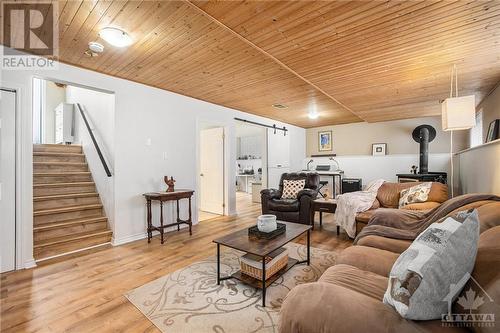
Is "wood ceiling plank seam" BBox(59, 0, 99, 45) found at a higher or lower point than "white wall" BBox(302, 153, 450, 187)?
higher

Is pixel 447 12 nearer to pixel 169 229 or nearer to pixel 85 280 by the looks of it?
pixel 85 280

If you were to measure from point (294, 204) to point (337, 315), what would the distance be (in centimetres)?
311

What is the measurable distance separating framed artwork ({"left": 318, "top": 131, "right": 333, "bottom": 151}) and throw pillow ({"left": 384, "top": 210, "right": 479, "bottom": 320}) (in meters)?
6.64

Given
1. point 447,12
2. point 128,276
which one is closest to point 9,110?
point 128,276

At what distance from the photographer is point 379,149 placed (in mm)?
6512

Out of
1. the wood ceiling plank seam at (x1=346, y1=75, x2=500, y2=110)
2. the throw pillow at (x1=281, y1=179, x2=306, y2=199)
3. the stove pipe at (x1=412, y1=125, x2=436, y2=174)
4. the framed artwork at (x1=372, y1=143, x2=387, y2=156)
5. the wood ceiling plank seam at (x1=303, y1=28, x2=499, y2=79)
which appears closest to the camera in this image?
the wood ceiling plank seam at (x1=303, y1=28, x2=499, y2=79)

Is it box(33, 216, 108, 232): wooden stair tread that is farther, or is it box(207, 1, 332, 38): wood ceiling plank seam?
box(33, 216, 108, 232): wooden stair tread

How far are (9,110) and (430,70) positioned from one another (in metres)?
4.98

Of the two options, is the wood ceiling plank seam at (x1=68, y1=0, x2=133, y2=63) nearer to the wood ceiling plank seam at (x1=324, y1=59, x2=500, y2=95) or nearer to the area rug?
the area rug

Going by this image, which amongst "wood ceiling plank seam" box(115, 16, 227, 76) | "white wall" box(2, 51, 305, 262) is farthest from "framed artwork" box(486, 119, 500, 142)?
"white wall" box(2, 51, 305, 262)

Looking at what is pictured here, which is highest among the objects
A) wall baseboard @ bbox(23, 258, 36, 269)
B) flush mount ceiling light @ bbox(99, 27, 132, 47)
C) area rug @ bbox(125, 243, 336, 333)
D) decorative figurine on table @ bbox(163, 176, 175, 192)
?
flush mount ceiling light @ bbox(99, 27, 132, 47)

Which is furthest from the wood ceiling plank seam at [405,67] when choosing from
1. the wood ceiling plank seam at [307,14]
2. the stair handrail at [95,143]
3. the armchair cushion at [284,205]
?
the stair handrail at [95,143]

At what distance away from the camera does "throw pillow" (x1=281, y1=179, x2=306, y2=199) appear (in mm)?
4449

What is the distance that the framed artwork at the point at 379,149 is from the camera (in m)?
6.44
